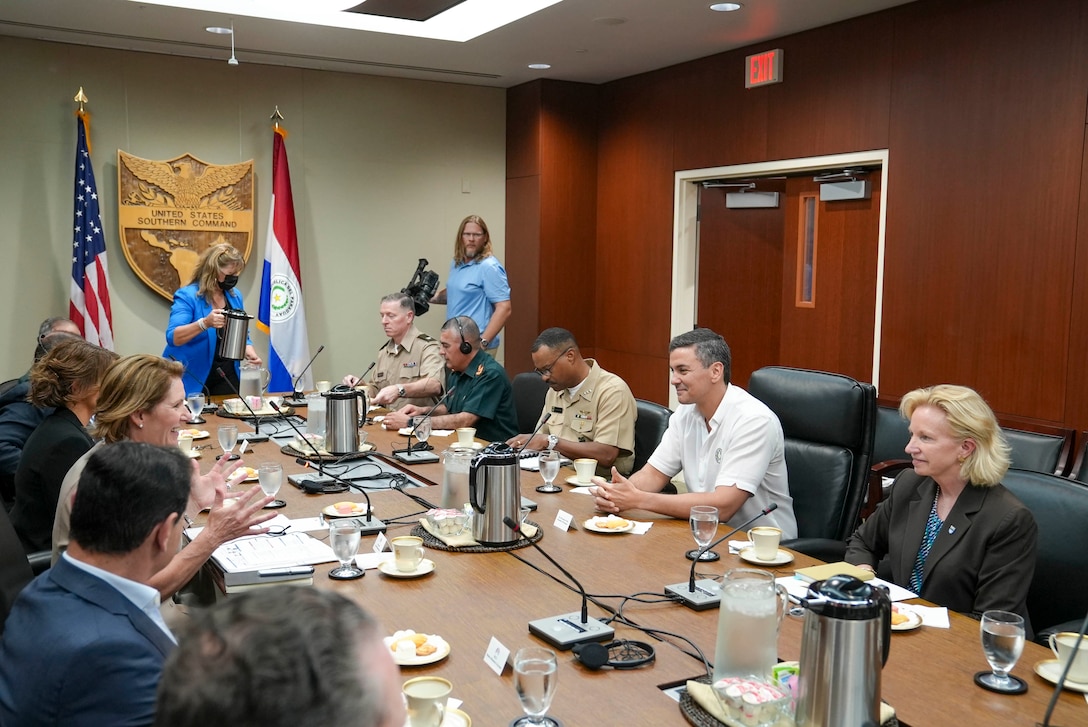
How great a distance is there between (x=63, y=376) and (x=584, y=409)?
195cm

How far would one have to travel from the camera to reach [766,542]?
93.8 inches

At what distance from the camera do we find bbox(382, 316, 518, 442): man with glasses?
4.44 meters

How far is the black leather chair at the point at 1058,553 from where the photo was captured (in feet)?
7.92

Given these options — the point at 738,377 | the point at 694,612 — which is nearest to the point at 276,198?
the point at 738,377

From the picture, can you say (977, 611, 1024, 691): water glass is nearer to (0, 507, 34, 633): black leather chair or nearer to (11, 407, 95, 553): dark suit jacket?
(0, 507, 34, 633): black leather chair

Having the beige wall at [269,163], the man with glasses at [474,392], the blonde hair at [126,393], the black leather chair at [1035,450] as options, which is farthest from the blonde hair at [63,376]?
the beige wall at [269,163]

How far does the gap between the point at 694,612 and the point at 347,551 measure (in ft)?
2.63

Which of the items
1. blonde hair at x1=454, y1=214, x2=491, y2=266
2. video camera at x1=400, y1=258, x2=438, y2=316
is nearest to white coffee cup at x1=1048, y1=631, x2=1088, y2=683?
blonde hair at x1=454, y1=214, x2=491, y2=266

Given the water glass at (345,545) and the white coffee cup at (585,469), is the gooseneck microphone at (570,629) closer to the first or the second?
the water glass at (345,545)

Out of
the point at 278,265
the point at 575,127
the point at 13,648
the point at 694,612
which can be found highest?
the point at 575,127

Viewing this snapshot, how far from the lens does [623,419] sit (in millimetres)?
3863

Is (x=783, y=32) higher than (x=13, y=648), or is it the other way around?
(x=783, y=32)

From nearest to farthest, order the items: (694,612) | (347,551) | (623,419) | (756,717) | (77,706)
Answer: (77,706), (756,717), (694,612), (347,551), (623,419)

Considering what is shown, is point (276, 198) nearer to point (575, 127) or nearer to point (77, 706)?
point (575, 127)
